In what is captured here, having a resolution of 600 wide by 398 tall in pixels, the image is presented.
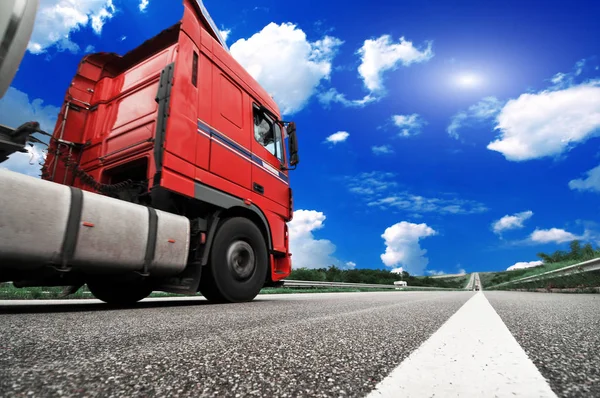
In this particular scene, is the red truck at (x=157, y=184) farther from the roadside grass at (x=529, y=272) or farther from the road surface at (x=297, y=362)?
the roadside grass at (x=529, y=272)

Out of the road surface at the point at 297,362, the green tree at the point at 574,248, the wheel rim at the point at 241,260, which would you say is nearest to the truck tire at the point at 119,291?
the wheel rim at the point at 241,260

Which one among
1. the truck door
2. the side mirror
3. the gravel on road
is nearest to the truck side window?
Answer: the truck door

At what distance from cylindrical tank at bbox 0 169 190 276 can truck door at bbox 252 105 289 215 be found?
1633 mm

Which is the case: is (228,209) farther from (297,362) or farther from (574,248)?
(574,248)

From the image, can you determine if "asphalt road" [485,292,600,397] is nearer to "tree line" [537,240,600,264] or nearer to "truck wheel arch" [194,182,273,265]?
"truck wheel arch" [194,182,273,265]

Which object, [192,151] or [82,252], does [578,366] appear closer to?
[82,252]

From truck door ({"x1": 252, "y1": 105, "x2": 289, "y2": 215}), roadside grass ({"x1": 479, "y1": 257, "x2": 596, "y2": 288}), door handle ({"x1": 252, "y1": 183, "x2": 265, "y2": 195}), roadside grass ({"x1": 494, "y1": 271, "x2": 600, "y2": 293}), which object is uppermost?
truck door ({"x1": 252, "y1": 105, "x2": 289, "y2": 215})

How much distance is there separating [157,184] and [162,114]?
786mm

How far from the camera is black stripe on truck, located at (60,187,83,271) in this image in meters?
2.65

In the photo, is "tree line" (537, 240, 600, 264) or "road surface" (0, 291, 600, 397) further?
"tree line" (537, 240, 600, 264)

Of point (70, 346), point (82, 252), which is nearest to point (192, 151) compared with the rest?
point (82, 252)

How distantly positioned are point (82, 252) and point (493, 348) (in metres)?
2.94

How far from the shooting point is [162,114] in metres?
3.59

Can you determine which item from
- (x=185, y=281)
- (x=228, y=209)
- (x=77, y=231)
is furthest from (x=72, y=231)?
(x=228, y=209)
